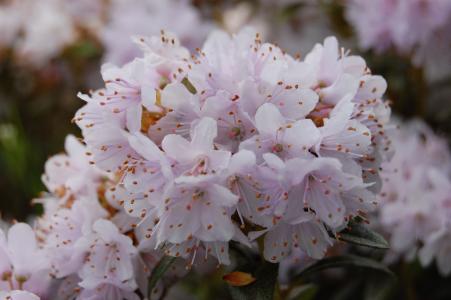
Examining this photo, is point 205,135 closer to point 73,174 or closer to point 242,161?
point 242,161

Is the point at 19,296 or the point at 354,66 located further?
the point at 354,66

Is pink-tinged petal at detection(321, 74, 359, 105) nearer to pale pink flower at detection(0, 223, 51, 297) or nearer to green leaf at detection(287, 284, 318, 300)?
green leaf at detection(287, 284, 318, 300)

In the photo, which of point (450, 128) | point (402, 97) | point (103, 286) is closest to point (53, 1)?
point (402, 97)

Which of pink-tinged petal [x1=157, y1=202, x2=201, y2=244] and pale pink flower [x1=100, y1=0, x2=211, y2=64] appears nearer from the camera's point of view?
pink-tinged petal [x1=157, y1=202, x2=201, y2=244]

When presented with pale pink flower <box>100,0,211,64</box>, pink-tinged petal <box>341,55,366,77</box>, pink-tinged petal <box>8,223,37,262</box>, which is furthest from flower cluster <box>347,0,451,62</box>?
pink-tinged petal <box>8,223,37,262</box>

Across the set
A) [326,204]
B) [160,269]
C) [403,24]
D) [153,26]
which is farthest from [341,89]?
[153,26]
